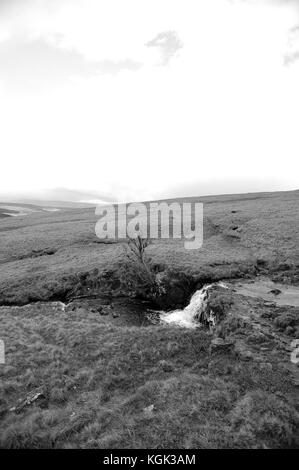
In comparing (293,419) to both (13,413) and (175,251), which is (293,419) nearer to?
(13,413)

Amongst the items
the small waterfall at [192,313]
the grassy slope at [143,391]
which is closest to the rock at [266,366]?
the grassy slope at [143,391]

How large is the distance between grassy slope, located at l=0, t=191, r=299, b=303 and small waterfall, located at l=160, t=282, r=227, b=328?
3288 millimetres

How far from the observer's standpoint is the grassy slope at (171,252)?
31500mm

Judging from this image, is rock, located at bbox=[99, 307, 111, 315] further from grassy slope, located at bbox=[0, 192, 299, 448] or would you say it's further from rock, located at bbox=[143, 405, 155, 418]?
rock, located at bbox=[143, 405, 155, 418]

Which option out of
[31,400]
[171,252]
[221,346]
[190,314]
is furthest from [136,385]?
[171,252]

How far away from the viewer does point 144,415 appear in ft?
42.1

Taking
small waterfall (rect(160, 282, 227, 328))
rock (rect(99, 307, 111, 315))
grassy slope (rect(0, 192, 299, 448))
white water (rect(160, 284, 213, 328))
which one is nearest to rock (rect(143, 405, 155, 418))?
grassy slope (rect(0, 192, 299, 448))

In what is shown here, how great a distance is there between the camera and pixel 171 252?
36.8 metres

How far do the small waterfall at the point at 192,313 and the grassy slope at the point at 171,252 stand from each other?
329 cm

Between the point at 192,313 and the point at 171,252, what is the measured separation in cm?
1264

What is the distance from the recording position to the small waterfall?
23703mm

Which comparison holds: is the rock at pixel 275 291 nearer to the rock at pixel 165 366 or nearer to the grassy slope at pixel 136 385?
the grassy slope at pixel 136 385

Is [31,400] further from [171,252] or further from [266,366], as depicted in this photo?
[171,252]

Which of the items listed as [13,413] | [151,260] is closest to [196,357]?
[13,413]
